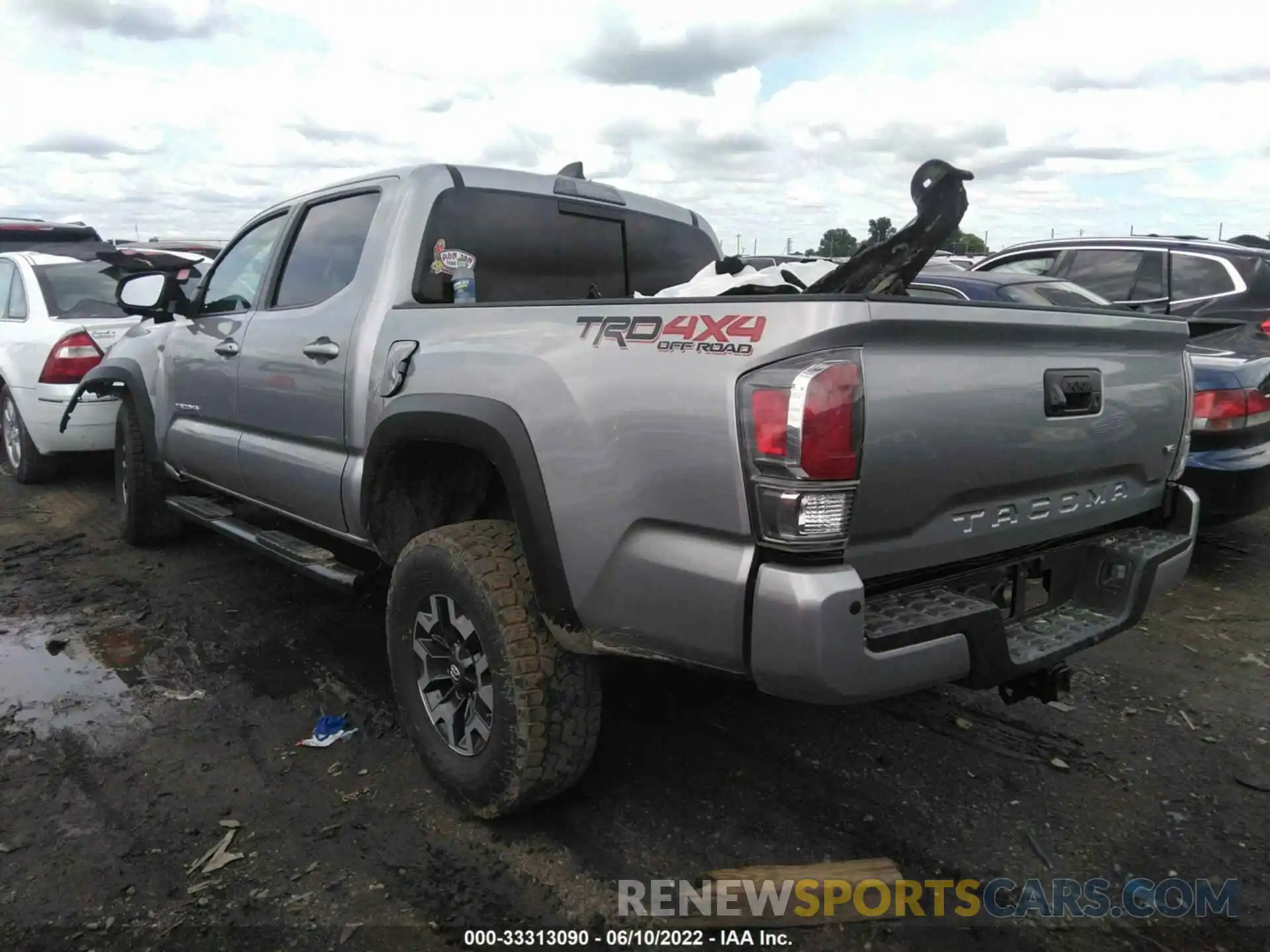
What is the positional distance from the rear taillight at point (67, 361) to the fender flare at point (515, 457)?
469 centimetres

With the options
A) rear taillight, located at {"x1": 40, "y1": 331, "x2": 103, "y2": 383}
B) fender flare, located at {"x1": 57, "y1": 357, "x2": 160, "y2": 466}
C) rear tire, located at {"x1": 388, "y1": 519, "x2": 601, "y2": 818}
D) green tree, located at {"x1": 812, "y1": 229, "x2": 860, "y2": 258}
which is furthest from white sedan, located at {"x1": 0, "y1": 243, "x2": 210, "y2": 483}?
green tree, located at {"x1": 812, "y1": 229, "x2": 860, "y2": 258}

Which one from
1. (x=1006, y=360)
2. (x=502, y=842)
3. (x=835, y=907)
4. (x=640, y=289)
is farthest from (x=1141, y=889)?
(x=640, y=289)

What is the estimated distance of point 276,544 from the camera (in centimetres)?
388

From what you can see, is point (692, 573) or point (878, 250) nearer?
point (692, 573)

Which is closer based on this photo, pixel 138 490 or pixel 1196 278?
pixel 138 490

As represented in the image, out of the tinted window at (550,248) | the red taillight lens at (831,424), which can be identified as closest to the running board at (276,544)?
the tinted window at (550,248)

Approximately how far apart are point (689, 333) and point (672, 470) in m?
0.33

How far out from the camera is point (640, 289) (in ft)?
14.0

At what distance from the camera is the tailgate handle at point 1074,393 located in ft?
8.23

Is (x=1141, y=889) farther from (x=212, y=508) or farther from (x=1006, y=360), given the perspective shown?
(x=212, y=508)

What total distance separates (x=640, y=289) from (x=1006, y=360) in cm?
214

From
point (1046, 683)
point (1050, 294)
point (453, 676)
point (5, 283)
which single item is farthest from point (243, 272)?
point (1050, 294)

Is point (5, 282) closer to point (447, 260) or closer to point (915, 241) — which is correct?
point (447, 260)

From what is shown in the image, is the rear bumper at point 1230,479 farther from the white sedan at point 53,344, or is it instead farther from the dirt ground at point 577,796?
the white sedan at point 53,344
